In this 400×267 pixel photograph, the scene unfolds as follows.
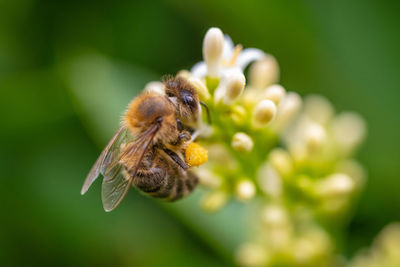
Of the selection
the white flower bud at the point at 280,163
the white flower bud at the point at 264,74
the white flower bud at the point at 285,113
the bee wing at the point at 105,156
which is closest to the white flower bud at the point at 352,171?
the white flower bud at the point at 280,163

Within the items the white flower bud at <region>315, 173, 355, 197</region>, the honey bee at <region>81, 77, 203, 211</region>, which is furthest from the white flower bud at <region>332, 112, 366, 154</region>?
the honey bee at <region>81, 77, 203, 211</region>

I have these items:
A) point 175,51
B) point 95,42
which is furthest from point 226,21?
point 95,42

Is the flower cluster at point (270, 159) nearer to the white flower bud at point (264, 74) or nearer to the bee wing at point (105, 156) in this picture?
the white flower bud at point (264, 74)

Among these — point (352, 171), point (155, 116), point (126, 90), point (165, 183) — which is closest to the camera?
point (155, 116)

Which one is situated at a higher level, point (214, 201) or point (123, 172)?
point (214, 201)

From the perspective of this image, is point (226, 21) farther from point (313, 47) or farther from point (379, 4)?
point (379, 4)

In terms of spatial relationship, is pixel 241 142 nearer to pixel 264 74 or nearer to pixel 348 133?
pixel 264 74

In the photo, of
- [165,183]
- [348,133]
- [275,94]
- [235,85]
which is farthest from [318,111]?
[165,183]

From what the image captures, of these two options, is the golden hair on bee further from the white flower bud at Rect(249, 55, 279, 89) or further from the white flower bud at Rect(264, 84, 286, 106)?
the white flower bud at Rect(249, 55, 279, 89)
